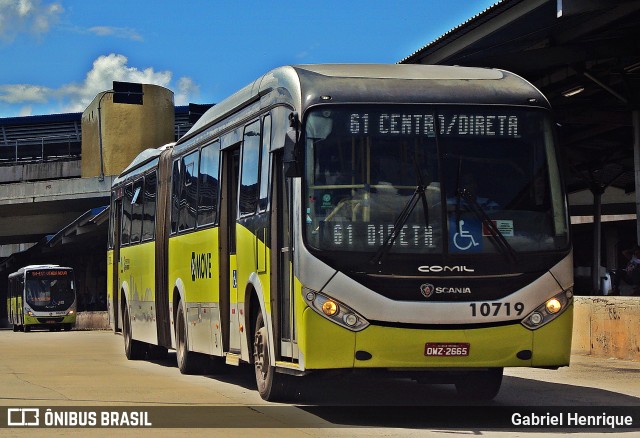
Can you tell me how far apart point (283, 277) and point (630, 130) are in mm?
23042

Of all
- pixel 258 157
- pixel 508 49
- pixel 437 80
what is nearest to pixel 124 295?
pixel 508 49

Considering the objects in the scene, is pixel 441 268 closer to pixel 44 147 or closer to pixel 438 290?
pixel 438 290

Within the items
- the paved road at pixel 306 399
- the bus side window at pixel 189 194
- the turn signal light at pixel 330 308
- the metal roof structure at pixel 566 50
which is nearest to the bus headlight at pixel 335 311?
the turn signal light at pixel 330 308

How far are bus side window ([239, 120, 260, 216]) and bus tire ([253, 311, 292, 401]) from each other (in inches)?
49.4

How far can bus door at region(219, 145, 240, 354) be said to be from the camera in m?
15.0

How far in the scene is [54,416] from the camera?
40.5 feet

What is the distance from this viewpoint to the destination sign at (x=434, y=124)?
11875 millimetres

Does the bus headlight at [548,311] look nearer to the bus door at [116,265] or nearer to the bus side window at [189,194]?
the bus side window at [189,194]

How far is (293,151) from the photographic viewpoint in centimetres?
1173

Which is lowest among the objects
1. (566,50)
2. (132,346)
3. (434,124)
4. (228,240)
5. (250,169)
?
(132,346)

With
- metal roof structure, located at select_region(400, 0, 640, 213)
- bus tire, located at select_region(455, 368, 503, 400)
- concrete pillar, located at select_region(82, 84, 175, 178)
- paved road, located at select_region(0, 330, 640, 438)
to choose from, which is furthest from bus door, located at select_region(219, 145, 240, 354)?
concrete pillar, located at select_region(82, 84, 175, 178)

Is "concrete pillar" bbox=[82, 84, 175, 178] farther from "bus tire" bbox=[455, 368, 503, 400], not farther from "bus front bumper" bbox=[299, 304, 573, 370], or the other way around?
"bus front bumper" bbox=[299, 304, 573, 370]

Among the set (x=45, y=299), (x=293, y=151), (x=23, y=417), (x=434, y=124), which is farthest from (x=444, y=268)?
(x=45, y=299)

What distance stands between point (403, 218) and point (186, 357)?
7.49 m
